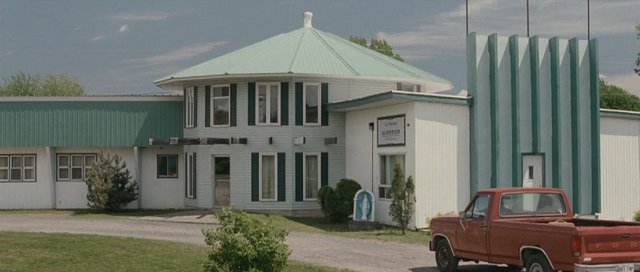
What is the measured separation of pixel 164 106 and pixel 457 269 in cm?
2009

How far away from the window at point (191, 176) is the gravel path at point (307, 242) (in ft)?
12.0

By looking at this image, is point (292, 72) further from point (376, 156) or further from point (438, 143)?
point (438, 143)

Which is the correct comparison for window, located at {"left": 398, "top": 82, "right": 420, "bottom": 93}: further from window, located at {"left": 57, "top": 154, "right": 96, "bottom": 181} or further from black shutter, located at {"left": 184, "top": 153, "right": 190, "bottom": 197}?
window, located at {"left": 57, "top": 154, "right": 96, "bottom": 181}

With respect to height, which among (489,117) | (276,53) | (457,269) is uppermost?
(276,53)

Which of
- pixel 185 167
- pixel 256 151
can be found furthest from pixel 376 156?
pixel 185 167

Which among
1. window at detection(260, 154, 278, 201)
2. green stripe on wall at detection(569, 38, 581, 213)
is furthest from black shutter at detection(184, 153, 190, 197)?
green stripe on wall at detection(569, 38, 581, 213)

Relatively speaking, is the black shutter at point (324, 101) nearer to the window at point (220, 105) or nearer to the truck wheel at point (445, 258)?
the window at point (220, 105)

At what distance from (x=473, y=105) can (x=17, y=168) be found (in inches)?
769

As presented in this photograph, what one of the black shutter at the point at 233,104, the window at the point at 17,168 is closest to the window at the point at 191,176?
the black shutter at the point at 233,104

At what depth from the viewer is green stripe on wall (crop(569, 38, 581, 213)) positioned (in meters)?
28.2

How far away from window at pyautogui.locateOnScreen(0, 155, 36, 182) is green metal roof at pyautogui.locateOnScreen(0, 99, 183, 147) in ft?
3.87

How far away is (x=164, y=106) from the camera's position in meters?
34.4

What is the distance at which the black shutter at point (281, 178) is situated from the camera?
99.8 feet

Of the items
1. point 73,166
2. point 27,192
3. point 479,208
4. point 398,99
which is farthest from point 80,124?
point 479,208
